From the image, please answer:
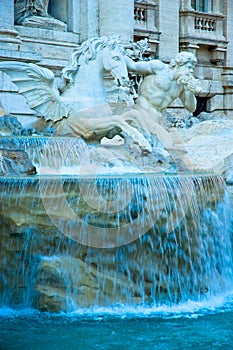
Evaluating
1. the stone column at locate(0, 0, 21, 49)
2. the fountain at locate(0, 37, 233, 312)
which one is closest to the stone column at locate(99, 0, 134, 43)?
the stone column at locate(0, 0, 21, 49)

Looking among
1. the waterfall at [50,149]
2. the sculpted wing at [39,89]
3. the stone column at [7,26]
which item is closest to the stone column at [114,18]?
the stone column at [7,26]

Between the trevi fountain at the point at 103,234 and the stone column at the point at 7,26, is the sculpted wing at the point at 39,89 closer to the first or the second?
the trevi fountain at the point at 103,234

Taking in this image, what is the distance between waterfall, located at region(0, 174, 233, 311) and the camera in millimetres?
7957

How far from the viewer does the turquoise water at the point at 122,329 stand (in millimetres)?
6949

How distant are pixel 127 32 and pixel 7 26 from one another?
3155mm

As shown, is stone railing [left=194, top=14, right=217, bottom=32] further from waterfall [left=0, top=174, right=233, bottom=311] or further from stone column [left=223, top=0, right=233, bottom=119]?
waterfall [left=0, top=174, right=233, bottom=311]

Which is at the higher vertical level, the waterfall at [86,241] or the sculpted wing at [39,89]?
the sculpted wing at [39,89]

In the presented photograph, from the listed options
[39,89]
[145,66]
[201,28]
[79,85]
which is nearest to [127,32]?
[201,28]

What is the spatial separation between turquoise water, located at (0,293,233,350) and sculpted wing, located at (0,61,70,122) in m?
4.01

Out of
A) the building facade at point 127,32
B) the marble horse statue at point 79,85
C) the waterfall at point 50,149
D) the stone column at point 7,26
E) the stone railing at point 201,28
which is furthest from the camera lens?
the stone railing at point 201,28

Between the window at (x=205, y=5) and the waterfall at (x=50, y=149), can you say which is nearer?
the waterfall at (x=50, y=149)

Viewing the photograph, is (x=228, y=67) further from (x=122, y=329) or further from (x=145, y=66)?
(x=122, y=329)

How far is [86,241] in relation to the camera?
26.3 feet

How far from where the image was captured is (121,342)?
7.03 meters
